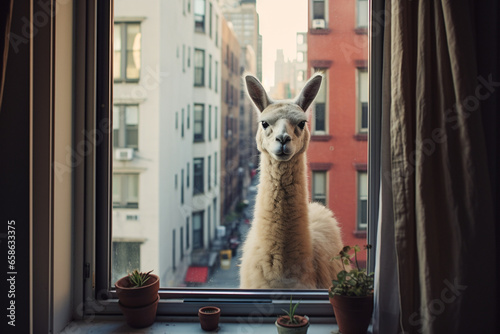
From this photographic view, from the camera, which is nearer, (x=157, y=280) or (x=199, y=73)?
(x=157, y=280)

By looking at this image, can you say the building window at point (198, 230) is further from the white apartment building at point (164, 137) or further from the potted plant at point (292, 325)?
the potted plant at point (292, 325)

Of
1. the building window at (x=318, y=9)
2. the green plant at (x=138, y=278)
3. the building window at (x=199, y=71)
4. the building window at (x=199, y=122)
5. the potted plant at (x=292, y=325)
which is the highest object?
the building window at (x=318, y=9)

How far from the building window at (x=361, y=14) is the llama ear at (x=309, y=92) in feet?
0.97

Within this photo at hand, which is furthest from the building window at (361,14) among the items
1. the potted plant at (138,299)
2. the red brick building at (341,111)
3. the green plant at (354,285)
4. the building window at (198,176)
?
the potted plant at (138,299)

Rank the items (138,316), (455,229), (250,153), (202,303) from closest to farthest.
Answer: (455,229) < (138,316) < (202,303) < (250,153)

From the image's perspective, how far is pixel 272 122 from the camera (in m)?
1.59

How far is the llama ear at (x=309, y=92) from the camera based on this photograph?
163cm

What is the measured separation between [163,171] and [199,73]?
473mm

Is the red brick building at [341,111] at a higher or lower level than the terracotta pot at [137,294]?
higher

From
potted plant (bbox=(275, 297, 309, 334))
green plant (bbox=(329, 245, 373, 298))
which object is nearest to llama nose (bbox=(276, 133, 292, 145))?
green plant (bbox=(329, 245, 373, 298))

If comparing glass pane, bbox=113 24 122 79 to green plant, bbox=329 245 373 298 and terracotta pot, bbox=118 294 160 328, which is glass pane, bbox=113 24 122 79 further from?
green plant, bbox=329 245 373 298

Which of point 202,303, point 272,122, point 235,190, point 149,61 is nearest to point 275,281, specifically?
point 202,303

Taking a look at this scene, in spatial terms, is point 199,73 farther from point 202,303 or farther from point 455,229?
point 455,229

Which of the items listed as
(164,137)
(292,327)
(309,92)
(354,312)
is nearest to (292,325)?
(292,327)
